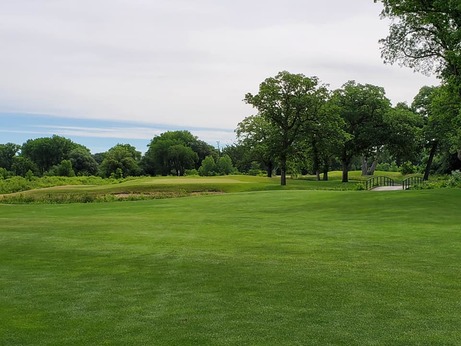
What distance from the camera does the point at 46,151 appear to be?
13788cm

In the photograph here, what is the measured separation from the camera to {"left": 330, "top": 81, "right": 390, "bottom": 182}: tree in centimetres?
6038

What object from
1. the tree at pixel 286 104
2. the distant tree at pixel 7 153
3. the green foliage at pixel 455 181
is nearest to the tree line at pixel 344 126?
the tree at pixel 286 104

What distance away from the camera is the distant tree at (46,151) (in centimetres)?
13625

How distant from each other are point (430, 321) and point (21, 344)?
5531 mm

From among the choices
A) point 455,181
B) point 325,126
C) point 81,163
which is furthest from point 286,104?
point 81,163

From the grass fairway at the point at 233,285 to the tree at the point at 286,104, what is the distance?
35001 millimetres

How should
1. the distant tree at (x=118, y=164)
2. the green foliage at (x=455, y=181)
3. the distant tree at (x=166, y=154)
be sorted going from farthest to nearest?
the distant tree at (x=166, y=154) < the distant tree at (x=118, y=164) < the green foliage at (x=455, y=181)

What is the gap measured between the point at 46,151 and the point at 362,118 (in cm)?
10658

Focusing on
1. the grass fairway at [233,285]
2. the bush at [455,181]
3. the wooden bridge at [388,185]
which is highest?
the bush at [455,181]

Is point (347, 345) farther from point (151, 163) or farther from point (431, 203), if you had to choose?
point (151, 163)

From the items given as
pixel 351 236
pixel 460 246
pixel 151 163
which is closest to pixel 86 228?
pixel 351 236

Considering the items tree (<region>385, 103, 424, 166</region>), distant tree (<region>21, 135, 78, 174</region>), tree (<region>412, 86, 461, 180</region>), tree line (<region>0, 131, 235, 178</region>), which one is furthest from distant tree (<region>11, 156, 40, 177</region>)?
tree (<region>412, 86, 461, 180</region>)

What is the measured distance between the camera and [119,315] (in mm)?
6773

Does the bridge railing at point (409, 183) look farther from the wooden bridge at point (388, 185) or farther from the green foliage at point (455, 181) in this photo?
the green foliage at point (455, 181)
